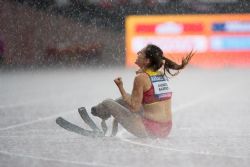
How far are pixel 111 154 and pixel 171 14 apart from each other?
26658mm

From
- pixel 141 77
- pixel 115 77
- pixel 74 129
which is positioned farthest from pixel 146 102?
pixel 115 77

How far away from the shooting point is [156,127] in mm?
9266

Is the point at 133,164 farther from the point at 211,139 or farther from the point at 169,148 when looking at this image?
the point at 211,139

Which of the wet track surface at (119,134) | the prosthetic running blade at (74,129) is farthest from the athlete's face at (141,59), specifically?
the prosthetic running blade at (74,129)

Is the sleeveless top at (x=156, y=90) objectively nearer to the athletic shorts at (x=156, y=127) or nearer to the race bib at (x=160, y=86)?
the race bib at (x=160, y=86)

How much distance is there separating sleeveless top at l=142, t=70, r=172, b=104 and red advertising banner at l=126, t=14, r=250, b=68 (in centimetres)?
2428

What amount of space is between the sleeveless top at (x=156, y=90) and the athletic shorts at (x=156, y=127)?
24 cm

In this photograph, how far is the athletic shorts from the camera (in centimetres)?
923

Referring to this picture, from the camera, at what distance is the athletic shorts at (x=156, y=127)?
923cm

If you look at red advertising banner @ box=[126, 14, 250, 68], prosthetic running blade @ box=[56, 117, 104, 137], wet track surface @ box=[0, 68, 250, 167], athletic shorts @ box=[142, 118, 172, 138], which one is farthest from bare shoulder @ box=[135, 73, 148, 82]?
red advertising banner @ box=[126, 14, 250, 68]

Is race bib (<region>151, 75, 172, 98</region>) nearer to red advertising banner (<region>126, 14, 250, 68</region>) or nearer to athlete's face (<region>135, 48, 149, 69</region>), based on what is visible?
athlete's face (<region>135, 48, 149, 69</region>)

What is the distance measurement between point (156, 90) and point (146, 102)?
0.18 meters

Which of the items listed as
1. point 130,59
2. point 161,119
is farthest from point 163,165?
point 130,59

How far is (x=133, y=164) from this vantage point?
7527 millimetres
